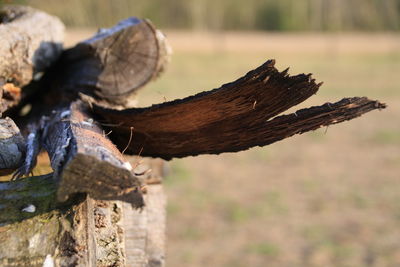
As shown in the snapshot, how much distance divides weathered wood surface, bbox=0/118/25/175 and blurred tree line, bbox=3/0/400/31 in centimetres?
1995

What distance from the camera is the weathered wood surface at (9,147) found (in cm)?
195

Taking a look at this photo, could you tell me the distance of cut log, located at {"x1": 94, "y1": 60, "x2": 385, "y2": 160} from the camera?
182cm

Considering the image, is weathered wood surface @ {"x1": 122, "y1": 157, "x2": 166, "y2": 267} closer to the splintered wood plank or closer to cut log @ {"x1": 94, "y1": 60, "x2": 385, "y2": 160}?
cut log @ {"x1": 94, "y1": 60, "x2": 385, "y2": 160}

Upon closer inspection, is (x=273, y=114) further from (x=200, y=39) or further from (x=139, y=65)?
(x=200, y=39)

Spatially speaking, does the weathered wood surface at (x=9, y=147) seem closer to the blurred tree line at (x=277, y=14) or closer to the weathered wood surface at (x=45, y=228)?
the weathered wood surface at (x=45, y=228)

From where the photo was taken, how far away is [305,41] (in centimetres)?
3111

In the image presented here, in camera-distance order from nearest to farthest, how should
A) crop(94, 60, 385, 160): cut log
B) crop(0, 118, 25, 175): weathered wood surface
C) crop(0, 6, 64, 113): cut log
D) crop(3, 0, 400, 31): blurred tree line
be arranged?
crop(94, 60, 385, 160): cut log → crop(0, 118, 25, 175): weathered wood surface → crop(0, 6, 64, 113): cut log → crop(3, 0, 400, 31): blurred tree line

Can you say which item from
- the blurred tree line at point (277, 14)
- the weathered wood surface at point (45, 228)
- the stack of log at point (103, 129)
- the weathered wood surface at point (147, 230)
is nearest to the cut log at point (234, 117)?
the stack of log at point (103, 129)

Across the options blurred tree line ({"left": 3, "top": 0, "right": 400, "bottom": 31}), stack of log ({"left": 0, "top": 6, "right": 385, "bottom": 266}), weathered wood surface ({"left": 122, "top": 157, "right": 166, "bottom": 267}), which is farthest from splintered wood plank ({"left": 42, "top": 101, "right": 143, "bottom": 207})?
blurred tree line ({"left": 3, "top": 0, "right": 400, "bottom": 31})

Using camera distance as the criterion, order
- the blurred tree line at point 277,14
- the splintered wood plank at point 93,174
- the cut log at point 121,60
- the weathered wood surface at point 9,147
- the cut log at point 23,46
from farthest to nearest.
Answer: the blurred tree line at point 277,14 → the cut log at point 121,60 → the cut log at point 23,46 → the weathered wood surface at point 9,147 → the splintered wood plank at point 93,174

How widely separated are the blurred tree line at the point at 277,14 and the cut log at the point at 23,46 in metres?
18.9

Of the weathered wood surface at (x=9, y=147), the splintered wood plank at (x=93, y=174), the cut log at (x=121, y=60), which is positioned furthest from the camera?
the cut log at (x=121, y=60)

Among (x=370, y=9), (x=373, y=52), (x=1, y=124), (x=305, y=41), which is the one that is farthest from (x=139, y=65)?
(x=305, y=41)

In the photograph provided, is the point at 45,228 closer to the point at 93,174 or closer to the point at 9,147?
the point at 93,174
